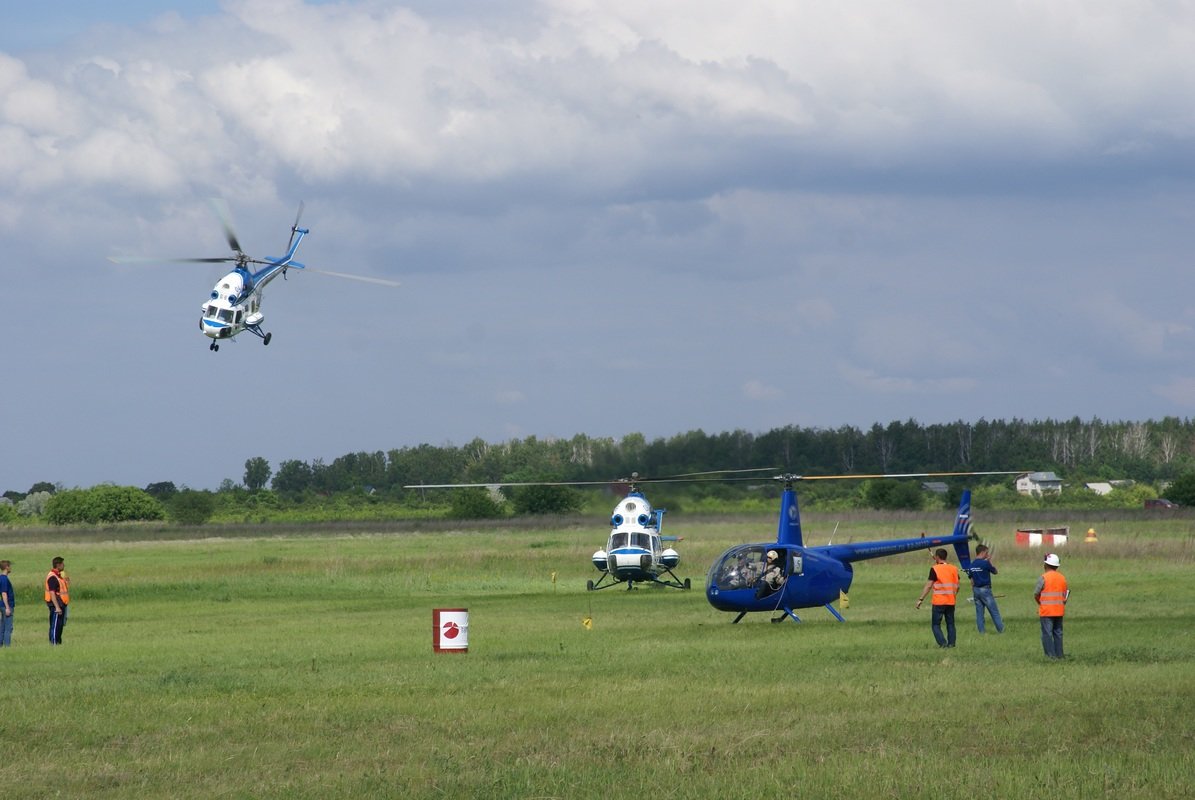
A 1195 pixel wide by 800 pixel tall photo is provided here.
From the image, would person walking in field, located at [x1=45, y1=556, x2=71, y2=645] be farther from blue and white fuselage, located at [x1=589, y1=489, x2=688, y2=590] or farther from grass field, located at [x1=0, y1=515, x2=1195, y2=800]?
blue and white fuselage, located at [x1=589, y1=489, x2=688, y2=590]

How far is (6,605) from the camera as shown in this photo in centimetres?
2738

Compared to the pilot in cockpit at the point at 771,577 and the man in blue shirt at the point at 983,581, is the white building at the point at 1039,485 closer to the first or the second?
the pilot in cockpit at the point at 771,577

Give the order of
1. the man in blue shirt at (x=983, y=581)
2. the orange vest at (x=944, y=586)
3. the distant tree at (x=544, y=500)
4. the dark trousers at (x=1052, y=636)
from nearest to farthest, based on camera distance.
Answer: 1. the dark trousers at (x=1052, y=636)
2. the orange vest at (x=944, y=586)
3. the man in blue shirt at (x=983, y=581)
4. the distant tree at (x=544, y=500)

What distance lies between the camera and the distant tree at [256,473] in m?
151

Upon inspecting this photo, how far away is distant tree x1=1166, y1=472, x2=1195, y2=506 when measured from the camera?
328 feet

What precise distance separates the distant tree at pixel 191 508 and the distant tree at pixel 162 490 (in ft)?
18.4

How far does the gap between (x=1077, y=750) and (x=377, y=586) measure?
1390 inches

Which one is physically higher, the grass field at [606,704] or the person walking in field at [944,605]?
the person walking in field at [944,605]

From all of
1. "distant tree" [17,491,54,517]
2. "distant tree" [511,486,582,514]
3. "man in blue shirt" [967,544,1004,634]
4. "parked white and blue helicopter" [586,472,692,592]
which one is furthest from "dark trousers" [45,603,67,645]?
"distant tree" [17,491,54,517]

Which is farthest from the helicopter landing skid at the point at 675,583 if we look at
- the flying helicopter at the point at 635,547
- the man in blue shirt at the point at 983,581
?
the man in blue shirt at the point at 983,581

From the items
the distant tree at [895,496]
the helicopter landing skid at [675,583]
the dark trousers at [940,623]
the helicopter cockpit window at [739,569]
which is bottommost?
the helicopter landing skid at [675,583]

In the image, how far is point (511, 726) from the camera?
16281mm

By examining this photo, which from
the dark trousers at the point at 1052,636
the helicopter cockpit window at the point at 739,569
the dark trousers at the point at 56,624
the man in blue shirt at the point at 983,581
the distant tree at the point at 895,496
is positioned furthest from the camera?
the distant tree at the point at 895,496

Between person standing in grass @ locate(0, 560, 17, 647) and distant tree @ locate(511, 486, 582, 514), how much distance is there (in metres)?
56.2
